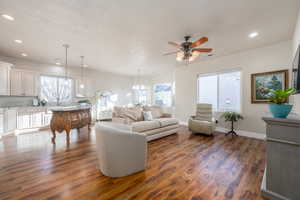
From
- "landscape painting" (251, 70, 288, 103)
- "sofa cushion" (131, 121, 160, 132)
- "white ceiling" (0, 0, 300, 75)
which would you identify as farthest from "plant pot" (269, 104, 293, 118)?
"landscape painting" (251, 70, 288, 103)

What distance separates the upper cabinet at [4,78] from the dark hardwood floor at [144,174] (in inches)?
86.5

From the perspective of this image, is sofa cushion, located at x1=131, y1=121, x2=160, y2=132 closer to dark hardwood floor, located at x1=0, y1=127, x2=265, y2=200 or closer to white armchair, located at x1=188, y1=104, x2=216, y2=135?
dark hardwood floor, located at x1=0, y1=127, x2=265, y2=200

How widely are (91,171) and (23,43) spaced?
4121mm

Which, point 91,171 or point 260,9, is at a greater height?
point 260,9

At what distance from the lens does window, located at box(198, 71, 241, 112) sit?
14.2 feet

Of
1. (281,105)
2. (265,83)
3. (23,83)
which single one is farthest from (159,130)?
(23,83)

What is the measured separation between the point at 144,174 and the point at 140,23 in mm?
2907

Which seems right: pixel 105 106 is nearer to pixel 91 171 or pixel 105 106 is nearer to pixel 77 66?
pixel 77 66

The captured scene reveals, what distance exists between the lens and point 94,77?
6.79 m

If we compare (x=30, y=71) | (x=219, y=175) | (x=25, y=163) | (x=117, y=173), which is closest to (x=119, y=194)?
(x=117, y=173)

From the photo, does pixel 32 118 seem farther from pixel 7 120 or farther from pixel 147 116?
pixel 147 116

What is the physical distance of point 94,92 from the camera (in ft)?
22.3

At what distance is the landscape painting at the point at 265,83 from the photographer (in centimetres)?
337

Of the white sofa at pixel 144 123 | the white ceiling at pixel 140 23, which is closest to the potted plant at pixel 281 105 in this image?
the white ceiling at pixel 140 23
